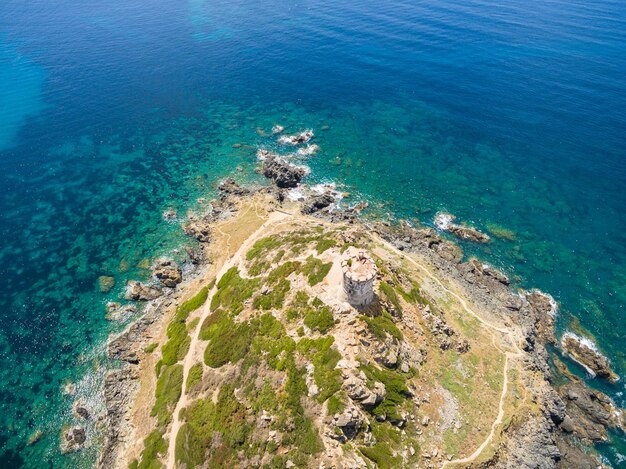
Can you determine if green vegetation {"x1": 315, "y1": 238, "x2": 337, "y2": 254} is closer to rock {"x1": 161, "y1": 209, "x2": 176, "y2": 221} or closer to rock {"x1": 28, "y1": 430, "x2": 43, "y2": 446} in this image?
rock {"x1": 161, "y1": 209, "x2": 176, "y2": 221}

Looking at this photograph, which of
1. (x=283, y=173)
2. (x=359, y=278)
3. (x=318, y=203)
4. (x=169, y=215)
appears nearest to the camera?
(x=359, y=278)

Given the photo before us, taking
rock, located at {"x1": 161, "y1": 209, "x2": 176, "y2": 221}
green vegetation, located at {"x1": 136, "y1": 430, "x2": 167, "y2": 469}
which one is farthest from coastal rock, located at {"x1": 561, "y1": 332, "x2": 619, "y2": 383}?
rock, located at {"x1": 161, "y1": 209, "x2": 176, "y2": 221}

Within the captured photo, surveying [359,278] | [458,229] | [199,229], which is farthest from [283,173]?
[359,278]

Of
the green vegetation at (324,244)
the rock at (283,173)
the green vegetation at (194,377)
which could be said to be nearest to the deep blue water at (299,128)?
the rock at (283,173)

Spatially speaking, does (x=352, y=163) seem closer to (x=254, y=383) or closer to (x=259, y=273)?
(x=259, y=273)

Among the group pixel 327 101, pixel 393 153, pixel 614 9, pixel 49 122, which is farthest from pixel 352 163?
pixel 614 9

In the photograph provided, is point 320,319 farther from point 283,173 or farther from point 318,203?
point 283,173

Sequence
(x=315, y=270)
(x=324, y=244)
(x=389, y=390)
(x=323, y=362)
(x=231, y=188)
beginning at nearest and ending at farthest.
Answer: (x=323, y=362)
(x=389, y=390)
(x=315, y=270)
(x=324, y=244)
(x=231, y=188)
